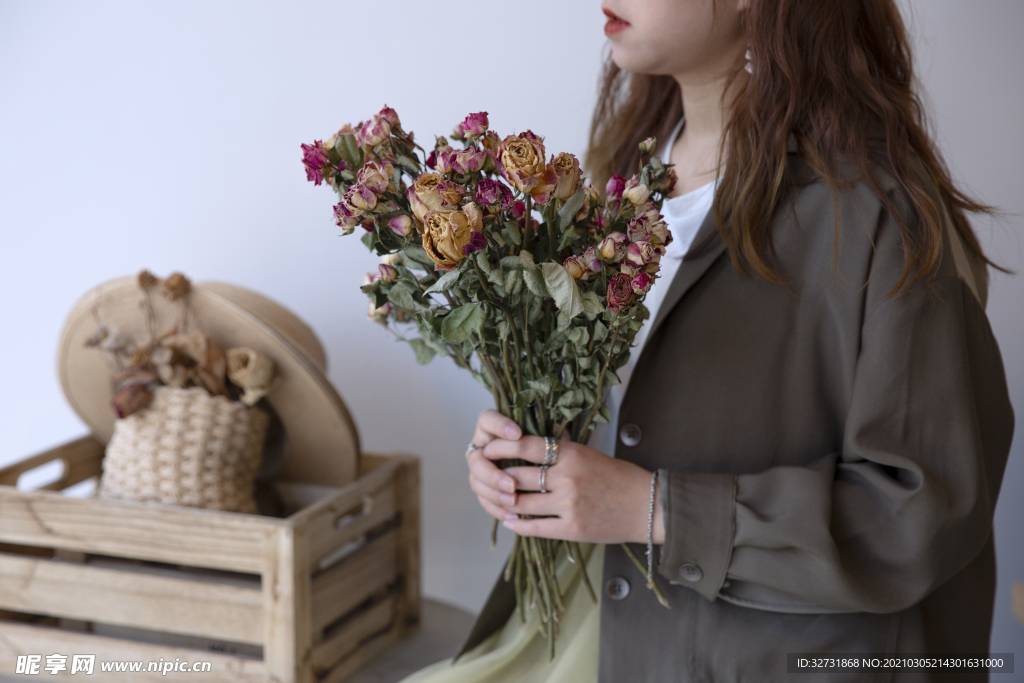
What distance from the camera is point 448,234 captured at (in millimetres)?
587

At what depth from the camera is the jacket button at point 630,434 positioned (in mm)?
916

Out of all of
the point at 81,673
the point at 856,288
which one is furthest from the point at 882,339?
the point at 81,673

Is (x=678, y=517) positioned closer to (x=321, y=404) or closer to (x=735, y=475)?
(x=735, y=475)

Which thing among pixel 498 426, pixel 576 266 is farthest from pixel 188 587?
pixel 576 266

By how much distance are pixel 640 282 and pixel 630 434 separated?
0.31 metres

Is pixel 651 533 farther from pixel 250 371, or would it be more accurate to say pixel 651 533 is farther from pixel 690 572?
pixel 250 371

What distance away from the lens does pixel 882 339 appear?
31.0 inches

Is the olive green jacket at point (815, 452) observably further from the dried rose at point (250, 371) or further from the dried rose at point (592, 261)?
the dried rose at point (250, 371)

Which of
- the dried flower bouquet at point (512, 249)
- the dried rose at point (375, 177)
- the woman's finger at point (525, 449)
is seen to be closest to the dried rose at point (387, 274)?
the dried flower bouquet at point (512, 249)

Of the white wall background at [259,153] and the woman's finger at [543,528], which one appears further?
the white wall background at [259,153]

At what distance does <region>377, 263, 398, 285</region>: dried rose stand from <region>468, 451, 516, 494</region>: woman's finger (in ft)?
0.78

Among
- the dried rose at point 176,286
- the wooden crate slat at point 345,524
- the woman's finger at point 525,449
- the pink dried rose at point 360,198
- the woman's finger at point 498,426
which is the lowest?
the wooden crate slat at point 345,524

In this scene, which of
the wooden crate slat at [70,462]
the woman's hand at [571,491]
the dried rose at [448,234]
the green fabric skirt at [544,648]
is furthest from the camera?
the wooden crate slat at [70,462]

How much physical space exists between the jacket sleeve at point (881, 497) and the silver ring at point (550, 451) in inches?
4.8
